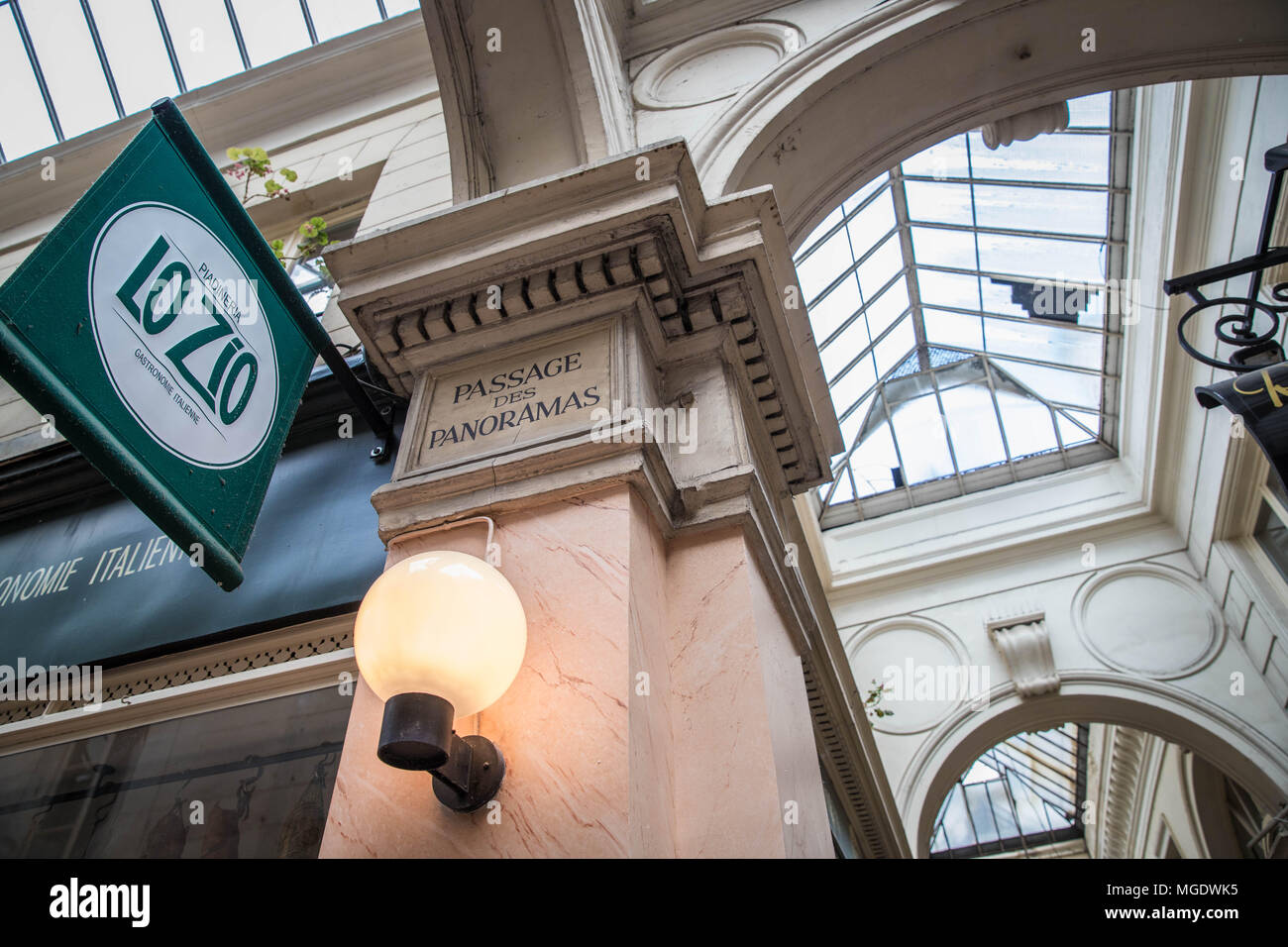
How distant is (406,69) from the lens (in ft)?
19.6

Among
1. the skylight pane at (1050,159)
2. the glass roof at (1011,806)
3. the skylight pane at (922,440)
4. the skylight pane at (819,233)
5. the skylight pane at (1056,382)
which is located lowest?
the glass roof at (1011,806)

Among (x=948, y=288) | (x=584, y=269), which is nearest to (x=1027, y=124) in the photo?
(x=584, y=269)

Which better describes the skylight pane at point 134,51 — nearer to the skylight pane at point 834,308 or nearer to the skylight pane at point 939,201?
the skylight pane at point 834,308

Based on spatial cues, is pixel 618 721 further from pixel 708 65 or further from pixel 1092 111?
pixel 1092 111

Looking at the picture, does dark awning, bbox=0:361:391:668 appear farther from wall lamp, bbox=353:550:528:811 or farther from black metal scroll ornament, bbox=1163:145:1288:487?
black metal scroll ornament, bbox=1163:145:1288:487

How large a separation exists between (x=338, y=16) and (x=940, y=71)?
472 centimetres

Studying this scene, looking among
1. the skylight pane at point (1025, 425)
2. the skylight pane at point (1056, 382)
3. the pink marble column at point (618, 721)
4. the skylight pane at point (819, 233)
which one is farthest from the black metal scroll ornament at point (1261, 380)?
the skylight pane at point (1025, 425)

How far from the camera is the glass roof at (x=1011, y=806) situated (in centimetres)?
1543

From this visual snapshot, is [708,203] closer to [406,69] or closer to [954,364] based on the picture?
[406,69]

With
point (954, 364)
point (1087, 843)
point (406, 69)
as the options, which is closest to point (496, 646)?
point (406, 69)

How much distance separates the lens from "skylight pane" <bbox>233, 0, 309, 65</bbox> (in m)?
6.47

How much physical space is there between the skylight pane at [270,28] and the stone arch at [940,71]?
439 cm

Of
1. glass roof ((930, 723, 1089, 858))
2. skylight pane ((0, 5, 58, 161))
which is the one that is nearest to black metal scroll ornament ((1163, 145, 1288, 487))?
→ skylight pane ((0, 5, 58, 161))
